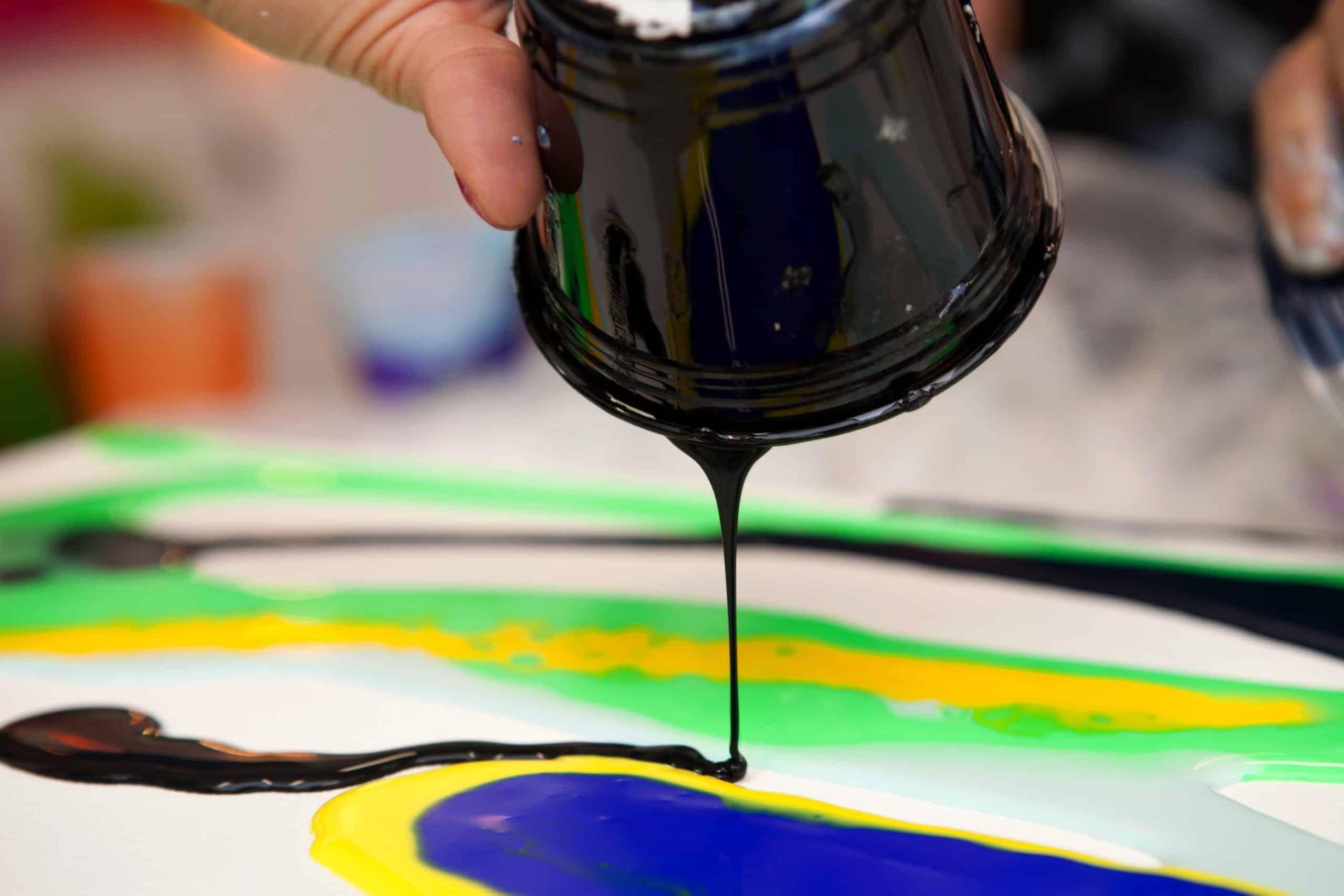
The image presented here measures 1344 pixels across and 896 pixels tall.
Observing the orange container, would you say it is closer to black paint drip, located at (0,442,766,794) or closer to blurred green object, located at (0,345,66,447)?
blurred green object, located at (0,345,66,447)

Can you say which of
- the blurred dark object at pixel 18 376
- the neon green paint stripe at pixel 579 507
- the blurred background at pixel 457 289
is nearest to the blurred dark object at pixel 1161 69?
the blurred background at pixel 457 289

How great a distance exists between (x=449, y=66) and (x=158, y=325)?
1.33 meters

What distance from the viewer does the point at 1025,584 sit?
1105mm

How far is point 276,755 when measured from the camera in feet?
2.90

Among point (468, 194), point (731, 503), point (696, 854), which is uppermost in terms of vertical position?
point (468, 194)

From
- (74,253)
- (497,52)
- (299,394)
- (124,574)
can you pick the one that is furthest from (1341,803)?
(74,253)

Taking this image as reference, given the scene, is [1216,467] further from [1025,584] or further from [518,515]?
[518,515]

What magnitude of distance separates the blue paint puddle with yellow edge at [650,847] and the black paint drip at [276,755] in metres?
0.02

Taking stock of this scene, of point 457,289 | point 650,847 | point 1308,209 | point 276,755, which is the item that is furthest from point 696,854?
point 457,289

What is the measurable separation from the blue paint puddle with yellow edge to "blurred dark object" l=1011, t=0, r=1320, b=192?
1426mm

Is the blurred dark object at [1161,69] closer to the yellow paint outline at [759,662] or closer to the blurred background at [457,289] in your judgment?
the blurred background at [457,289]

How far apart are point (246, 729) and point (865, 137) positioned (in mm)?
665

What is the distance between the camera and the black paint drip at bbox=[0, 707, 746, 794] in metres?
0.85

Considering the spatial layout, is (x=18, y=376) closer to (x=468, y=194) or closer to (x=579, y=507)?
(x=579, y=507)
